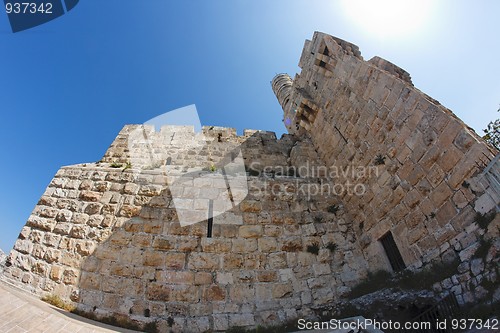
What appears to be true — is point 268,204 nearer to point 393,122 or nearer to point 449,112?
point 393,122

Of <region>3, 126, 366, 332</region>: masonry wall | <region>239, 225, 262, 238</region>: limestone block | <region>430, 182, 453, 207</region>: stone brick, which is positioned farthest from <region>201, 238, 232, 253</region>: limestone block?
<region>430, 182, 453, 207</region>: stone brick

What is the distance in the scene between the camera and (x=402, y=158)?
18.0ft

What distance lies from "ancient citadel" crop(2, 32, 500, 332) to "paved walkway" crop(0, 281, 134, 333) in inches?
16.0

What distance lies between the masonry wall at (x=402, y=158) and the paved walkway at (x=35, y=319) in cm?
495

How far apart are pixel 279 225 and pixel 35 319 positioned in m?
4.35

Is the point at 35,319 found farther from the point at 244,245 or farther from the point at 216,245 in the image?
the point at 244,245

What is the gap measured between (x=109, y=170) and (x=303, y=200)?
4.65 meters


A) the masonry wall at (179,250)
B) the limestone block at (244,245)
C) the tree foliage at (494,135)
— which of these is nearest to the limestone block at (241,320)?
the masonry wall at (179,250)

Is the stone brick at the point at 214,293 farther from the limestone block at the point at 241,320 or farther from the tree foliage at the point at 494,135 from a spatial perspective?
the tree foliage at the point at 494,135

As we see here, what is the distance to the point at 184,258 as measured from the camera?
5473 mm

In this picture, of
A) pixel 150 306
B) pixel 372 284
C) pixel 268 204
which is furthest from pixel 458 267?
pixel 150 306

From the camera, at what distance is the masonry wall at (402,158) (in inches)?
165

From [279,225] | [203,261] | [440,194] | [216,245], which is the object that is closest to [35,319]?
[203,261]

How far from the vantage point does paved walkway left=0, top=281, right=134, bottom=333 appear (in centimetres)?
376
